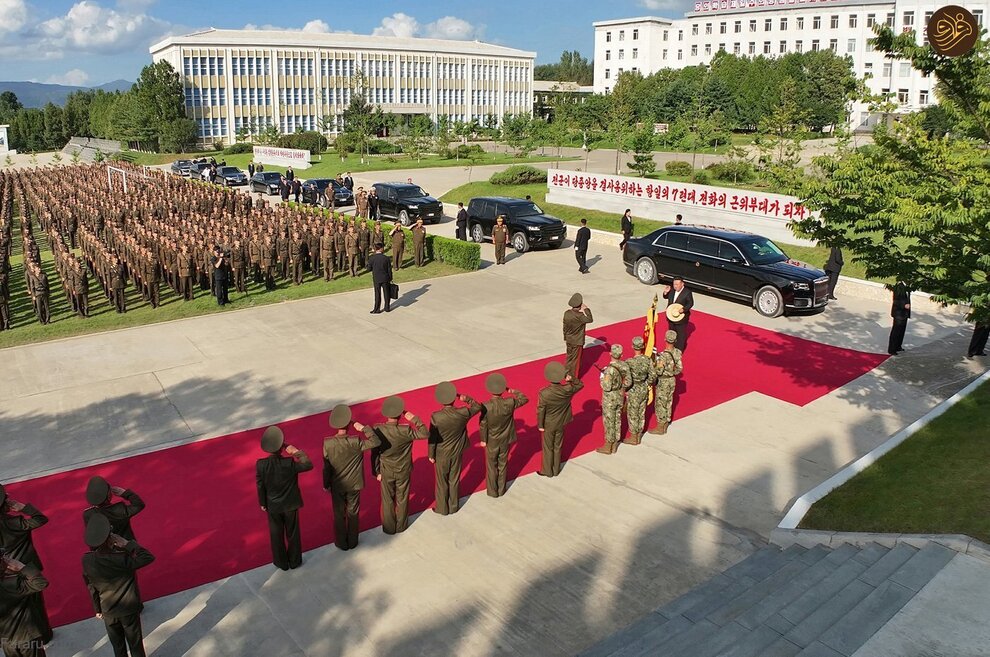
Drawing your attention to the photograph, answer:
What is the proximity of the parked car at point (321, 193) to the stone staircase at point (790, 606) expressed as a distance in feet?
99.5

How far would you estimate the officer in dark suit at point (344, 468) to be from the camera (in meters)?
7.57

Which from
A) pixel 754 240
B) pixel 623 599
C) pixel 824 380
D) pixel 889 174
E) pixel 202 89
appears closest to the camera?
pixel 623 599

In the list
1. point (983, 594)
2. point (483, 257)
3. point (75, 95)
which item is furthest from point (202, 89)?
point (983, 594)

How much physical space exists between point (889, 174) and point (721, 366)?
244 inches

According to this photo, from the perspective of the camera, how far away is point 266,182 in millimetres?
39688

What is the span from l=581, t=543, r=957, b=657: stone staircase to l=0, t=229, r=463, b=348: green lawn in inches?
493

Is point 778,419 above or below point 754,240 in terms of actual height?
below

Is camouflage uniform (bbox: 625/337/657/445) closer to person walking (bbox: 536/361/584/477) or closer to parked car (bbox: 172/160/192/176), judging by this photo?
person walking (bbox: 536/361/584/477)

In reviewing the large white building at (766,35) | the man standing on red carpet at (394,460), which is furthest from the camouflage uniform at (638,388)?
the large white building at (766,35)

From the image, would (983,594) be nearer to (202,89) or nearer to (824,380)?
(824,380)

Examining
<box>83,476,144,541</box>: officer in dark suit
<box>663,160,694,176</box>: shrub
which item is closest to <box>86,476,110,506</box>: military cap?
<box>83,476,144,541</box>: officer in dark suit

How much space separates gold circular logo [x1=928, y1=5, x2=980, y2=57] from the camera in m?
7.13

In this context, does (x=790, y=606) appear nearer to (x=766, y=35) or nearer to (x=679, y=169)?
(x=679, y=169)

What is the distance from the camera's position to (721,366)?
1372cm
